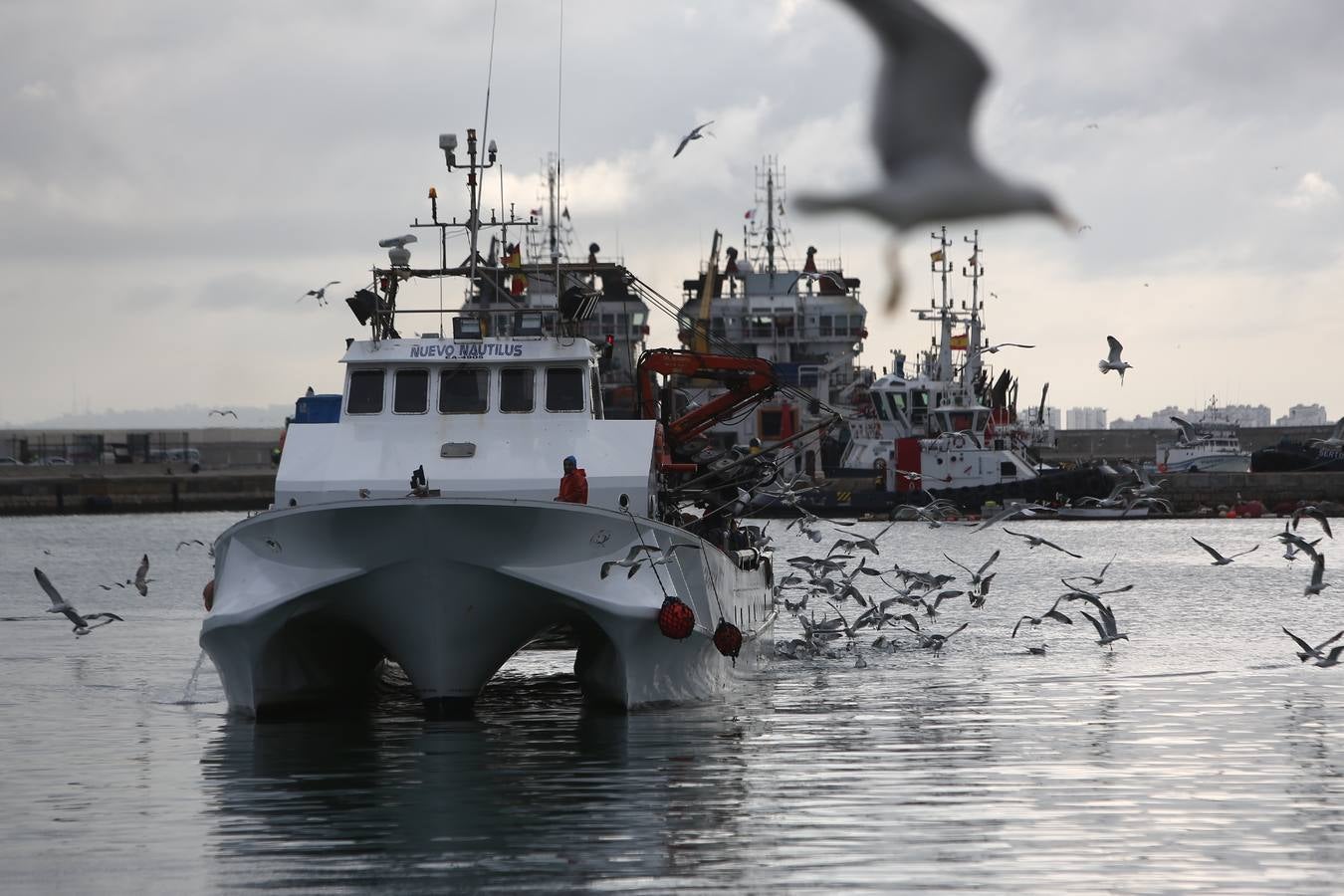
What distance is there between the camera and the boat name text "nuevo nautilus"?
67.7 ft

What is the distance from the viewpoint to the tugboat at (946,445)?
71312 millimetres

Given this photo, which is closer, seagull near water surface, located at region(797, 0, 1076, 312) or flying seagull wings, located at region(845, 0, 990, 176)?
seagull near water surface, located at region(797, 0, 1076, 312)

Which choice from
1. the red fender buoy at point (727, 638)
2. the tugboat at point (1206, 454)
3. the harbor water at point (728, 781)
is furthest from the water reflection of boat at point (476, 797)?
the tugboat at point (1206, 454)

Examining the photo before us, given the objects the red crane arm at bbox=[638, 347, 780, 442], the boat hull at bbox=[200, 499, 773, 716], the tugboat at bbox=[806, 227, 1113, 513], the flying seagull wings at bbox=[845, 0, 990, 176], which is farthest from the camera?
the tugboat at bbox=[806, 227, 1113, 513]

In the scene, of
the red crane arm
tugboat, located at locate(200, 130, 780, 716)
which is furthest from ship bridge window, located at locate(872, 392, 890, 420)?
tugboat, located at locate(200, 130, 780, 716)

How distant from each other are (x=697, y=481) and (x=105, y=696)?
7.93m

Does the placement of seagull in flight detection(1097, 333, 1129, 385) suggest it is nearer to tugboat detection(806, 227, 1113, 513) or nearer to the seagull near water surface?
the seagull near water surface

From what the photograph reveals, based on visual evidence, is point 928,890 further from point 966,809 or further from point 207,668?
point 207,668

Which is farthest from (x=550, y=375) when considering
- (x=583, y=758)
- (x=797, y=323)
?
(x=797, y=323)

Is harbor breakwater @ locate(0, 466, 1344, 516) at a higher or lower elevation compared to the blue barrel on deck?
lower

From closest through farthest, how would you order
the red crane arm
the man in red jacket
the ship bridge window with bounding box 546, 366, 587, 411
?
the man in red jacket → the ship bridge window with bounding box 546, 366, 587, 411 → the red crane arm

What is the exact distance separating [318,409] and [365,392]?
Answer: 961 millimetres

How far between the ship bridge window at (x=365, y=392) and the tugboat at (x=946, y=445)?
1944 inches

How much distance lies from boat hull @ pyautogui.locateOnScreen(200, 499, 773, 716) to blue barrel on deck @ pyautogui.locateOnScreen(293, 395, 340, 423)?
8.00 ft
